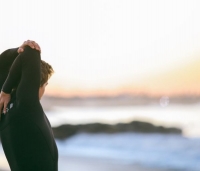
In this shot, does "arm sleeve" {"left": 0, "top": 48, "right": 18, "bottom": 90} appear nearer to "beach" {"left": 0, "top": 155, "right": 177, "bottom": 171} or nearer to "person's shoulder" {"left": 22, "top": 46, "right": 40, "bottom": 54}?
"person's shoulder" {"left": 22, "top": 46, "right": 40, "bottom": 54}

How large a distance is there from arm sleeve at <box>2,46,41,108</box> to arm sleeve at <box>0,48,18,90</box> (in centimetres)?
9

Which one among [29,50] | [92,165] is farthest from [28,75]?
[92,165]

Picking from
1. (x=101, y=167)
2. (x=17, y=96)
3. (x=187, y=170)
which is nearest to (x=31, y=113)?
(x=17, y=96)

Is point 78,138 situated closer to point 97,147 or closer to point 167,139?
point 97,147

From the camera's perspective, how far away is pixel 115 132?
5.44 metres

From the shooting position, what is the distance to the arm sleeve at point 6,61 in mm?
992

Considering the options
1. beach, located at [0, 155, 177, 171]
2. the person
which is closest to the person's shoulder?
the person

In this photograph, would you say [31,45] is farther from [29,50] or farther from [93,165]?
[93,165]

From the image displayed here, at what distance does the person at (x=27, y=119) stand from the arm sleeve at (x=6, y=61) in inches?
3.0

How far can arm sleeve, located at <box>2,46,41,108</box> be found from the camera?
874 millimetres

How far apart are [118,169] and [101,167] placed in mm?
155

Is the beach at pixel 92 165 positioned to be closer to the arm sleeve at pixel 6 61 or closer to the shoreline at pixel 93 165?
the shoreline at pixel 93 165

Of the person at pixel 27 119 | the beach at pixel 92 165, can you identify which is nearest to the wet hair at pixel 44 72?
the person at pixel 27 119

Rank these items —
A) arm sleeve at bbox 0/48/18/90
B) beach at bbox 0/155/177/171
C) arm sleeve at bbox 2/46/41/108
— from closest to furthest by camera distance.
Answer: arm sleeve at bbox 2/46/41/108, arm sleeve at bbox 0/48/18/90, beach at bbox 0/155/177/171
